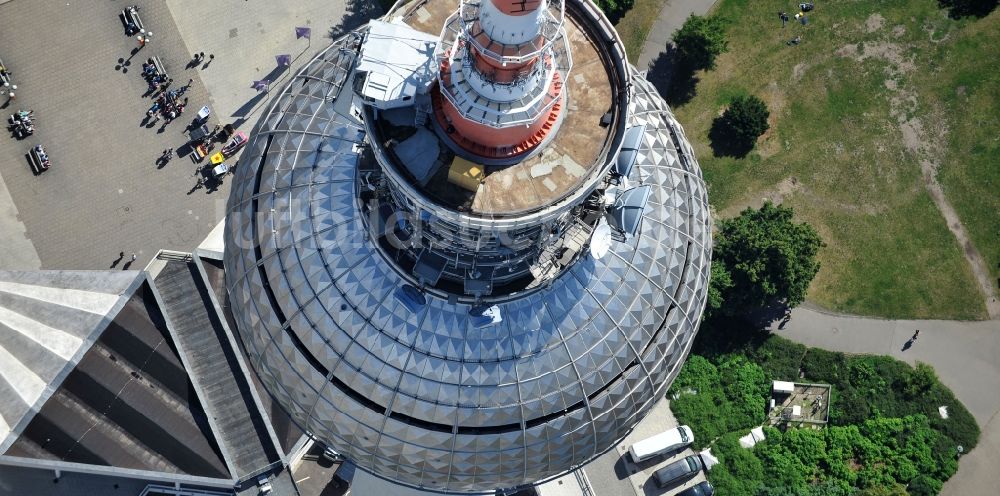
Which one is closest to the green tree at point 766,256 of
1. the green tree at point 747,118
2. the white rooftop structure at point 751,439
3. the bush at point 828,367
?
the bush at point 828,367

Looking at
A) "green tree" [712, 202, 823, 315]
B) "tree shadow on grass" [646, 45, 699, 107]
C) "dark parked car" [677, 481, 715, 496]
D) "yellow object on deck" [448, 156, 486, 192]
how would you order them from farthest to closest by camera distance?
"tree shadow on grass" [646, 45, 699, 107], "dark parked car" [677, 481, 715, 496], "green tree" [712, 202, 823, 315], "yellow object on deck" [448, 156, 486, 192]

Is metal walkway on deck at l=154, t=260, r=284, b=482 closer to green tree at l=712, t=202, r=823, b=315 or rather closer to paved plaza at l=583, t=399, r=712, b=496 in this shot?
paved plaza at l=583, t=399, r=712, b=496

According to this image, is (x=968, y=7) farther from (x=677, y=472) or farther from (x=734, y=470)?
(x=677, y=472)

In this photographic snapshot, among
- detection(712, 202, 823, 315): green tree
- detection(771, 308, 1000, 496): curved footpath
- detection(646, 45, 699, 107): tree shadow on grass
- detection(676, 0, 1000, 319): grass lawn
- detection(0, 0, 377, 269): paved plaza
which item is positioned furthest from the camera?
detection(646, 45, 699, 107): tree shadow on grass

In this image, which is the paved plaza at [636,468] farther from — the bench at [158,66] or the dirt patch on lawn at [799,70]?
the bench at [158,66]

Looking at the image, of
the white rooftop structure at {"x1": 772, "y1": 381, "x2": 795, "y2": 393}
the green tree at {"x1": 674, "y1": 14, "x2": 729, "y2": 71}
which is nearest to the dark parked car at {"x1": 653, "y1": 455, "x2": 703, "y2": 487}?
the white rooftop structure at {"x1": 772, "y1": 381, "x2": 795, "y2": 393}

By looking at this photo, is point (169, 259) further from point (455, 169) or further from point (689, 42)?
point (689, 42)
